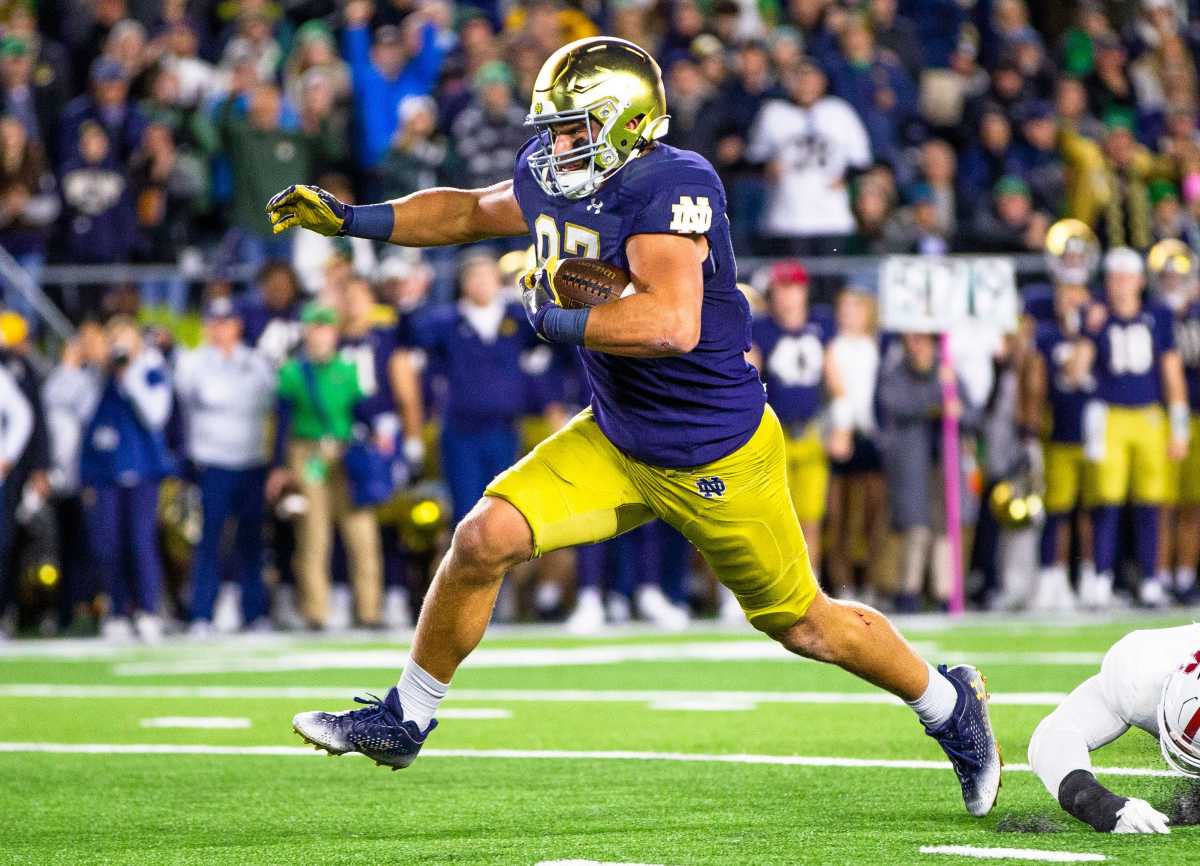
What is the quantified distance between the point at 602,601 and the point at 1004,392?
9.04 feet

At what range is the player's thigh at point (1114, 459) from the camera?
1302cm

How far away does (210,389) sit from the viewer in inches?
485

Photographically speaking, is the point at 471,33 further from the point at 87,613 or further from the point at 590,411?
the point at 590,411

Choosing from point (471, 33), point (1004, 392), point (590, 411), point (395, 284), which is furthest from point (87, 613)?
point (590, 411)

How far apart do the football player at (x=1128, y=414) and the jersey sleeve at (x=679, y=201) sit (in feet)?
27.2

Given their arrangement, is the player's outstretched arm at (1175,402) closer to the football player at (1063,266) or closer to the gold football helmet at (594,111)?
the football player at (1063,266)

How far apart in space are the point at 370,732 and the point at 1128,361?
8.74 meters

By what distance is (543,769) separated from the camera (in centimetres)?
627

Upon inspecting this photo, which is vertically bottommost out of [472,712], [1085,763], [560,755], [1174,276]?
[472,712]

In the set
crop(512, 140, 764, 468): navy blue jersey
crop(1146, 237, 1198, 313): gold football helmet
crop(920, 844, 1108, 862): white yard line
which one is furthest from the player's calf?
crop(1146, 237, 1198, 313): gold football helmet

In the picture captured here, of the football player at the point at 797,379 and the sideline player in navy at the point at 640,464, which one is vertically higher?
the sideline player in navy at the point at 640,464

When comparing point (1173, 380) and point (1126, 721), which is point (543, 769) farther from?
point (1173, 380)

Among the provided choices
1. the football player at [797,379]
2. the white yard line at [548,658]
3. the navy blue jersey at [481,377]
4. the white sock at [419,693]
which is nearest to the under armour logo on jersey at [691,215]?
the white sock at [419,693]

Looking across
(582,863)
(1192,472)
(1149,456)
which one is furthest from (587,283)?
(1192,472)
